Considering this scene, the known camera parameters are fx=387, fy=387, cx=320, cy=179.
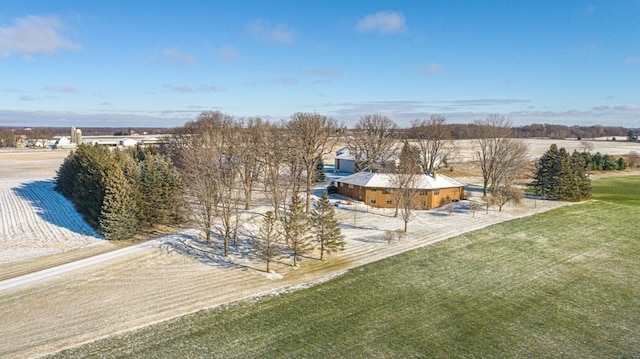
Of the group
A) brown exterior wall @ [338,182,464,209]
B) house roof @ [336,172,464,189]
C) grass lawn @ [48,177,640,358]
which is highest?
house roof @ [336,172,464,189]

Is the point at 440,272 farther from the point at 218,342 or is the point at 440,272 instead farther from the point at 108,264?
the point at 108,264

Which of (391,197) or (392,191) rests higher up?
(392,191)

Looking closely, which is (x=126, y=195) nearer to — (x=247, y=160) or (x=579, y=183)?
(x=247, y=160)

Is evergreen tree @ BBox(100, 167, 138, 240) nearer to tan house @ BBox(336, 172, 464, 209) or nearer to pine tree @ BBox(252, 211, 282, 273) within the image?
pine tree @ BBox(252, 211, 282, 273)

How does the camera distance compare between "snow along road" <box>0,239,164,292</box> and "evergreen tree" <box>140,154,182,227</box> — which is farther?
"evergreen tree" <box>140,154,182,227</box>

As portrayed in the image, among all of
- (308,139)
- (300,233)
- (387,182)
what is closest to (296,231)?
(300,233)

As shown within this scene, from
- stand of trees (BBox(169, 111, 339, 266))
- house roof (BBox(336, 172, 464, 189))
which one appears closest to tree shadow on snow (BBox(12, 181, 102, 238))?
stand of trees (BBox(169, 111, 339, 266))
